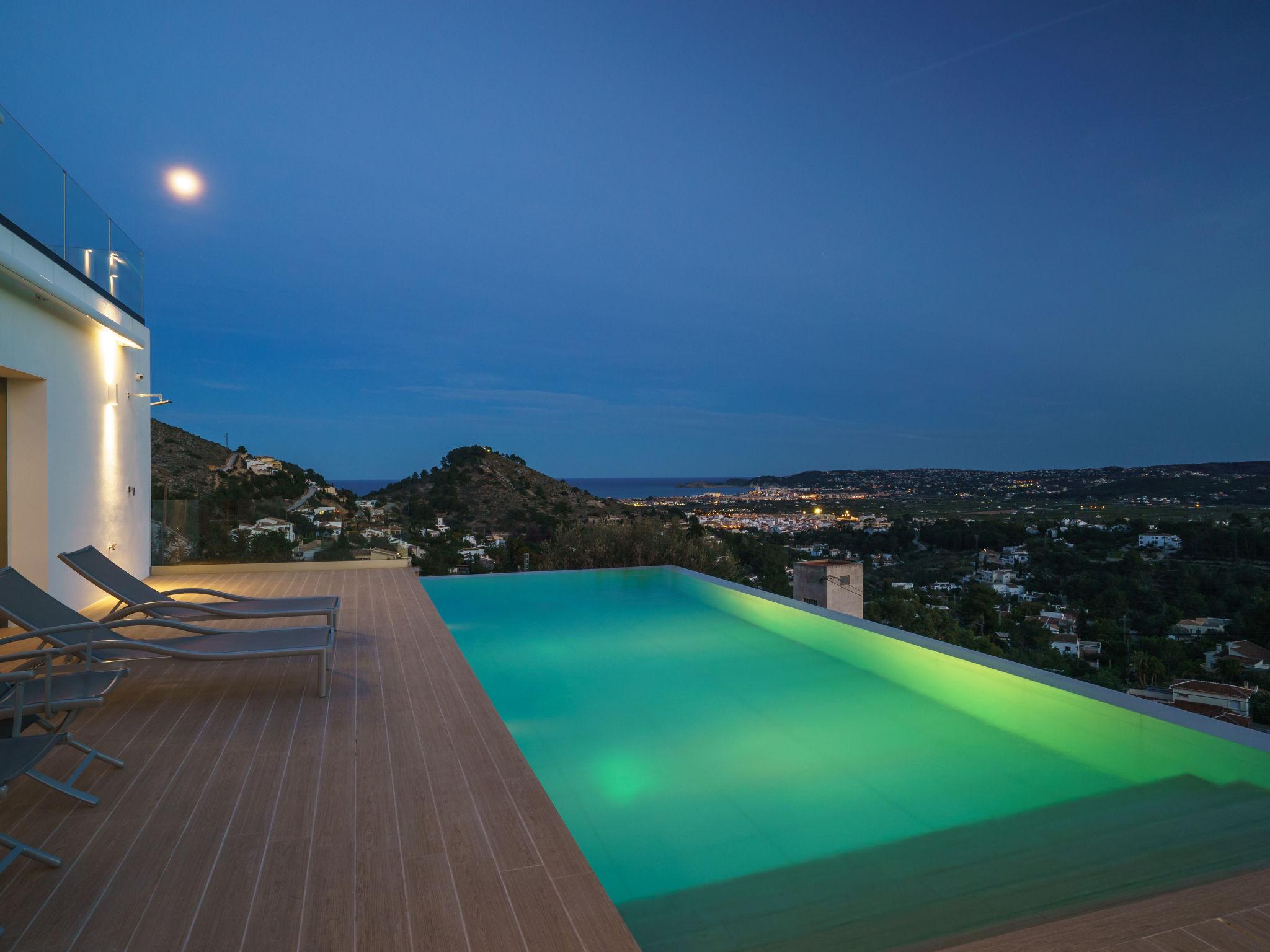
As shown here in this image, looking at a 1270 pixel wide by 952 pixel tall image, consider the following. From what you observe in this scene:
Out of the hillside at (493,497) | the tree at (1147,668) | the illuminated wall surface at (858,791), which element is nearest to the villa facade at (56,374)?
the illuminated wall surface at (858,791)

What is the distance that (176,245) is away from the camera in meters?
22.1

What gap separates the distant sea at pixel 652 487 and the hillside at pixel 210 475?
1224cm

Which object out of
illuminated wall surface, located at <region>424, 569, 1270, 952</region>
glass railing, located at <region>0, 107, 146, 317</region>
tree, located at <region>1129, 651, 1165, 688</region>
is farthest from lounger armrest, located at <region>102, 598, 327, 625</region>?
tree, located at <region>1129, 651, 1165, 688</region>

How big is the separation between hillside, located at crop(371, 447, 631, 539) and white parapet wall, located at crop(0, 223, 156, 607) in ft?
12.2

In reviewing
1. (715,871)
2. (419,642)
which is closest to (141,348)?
(419,642)

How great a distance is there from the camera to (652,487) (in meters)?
31.6

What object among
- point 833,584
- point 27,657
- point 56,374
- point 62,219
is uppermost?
point 62,219

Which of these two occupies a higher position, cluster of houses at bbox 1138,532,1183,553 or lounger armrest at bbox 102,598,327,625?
lounger armrest at bbox 102,598,327,625

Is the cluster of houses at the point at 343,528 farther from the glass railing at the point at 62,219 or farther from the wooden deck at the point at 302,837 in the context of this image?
the wooden deck at the point at 302,837

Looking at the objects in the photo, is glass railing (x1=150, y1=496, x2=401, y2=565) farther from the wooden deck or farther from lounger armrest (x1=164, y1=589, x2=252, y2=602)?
the wooden deck

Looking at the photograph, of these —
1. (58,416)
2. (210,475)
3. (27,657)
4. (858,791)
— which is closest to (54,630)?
(27,657)

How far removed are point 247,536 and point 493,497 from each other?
28.5 ft

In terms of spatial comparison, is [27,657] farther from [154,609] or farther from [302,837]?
[154,609]

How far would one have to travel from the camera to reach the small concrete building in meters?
10.2
